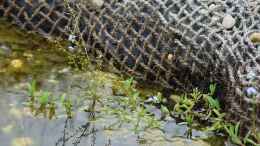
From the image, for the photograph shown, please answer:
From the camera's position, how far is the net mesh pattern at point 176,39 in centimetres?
290

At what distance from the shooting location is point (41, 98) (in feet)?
9.45

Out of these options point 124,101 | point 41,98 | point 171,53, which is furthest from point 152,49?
point 41,98

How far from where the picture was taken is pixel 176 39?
3.13 meters

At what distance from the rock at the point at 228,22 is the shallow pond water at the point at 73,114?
540 mm

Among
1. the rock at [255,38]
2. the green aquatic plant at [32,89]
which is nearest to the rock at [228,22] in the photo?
the rock at [255,38]

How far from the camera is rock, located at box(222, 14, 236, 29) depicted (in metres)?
3.04

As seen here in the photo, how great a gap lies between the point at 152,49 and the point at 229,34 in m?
0.44

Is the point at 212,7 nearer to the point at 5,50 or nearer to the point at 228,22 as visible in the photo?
the point at 228,22

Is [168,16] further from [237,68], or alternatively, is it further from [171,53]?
[237,68]

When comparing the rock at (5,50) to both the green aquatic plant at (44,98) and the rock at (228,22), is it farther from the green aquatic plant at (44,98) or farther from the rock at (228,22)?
the rock at (228,22)

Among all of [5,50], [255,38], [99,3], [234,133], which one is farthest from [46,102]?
[255,38]

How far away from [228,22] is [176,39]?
11.7 inches

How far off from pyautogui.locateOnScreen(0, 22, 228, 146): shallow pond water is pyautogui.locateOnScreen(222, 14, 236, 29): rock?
0.54 meters

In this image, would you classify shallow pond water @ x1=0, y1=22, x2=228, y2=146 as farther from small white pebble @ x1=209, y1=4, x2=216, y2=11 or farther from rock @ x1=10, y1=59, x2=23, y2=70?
small white pebble @ x1=209, y1=4, x2=216, y2=11
